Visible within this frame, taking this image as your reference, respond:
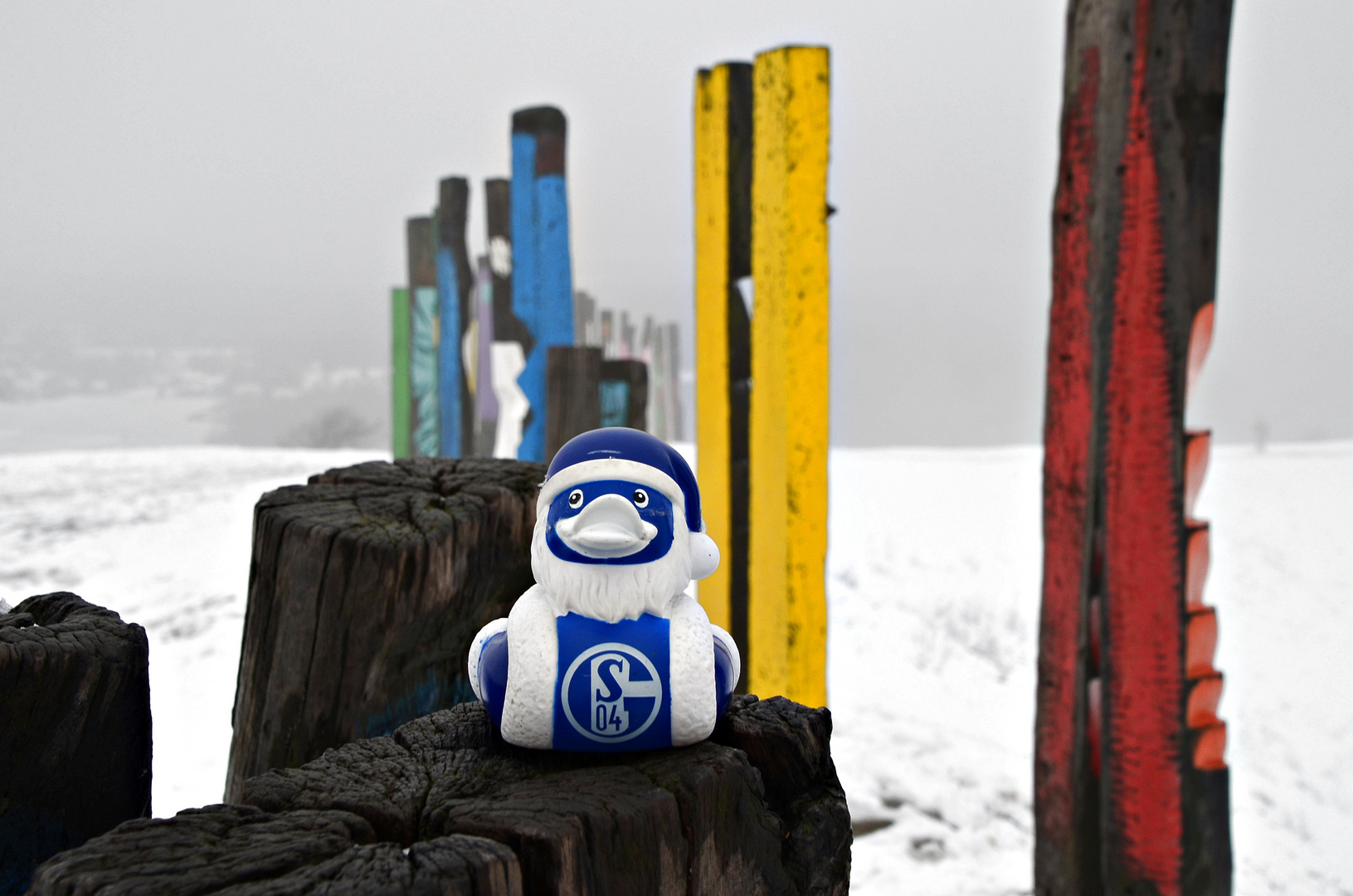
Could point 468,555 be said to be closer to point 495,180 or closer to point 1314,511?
point 495,180

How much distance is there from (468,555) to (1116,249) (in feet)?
5.48

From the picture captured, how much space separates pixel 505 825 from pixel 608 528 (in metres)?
0.39

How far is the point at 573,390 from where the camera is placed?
351 centimetres

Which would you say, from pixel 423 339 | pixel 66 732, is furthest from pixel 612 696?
pixel 423 339

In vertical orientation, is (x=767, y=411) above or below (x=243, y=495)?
above

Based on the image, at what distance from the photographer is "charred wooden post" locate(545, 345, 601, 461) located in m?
3.49

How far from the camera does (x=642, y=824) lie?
36.8 inches

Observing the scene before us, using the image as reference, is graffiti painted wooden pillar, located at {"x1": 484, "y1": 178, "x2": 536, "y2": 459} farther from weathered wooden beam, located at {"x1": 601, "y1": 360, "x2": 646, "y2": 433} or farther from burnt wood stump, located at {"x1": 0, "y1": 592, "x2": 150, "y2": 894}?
burnt wood stump, located at {"x1": 0, "y1": 592, "x2": 150, "y2": 894}

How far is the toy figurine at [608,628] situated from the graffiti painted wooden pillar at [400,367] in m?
6.04

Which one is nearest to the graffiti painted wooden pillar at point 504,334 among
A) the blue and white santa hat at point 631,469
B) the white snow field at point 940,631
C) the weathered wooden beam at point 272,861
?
the white snow field at point 940,631

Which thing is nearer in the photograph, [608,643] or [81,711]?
[81,711]

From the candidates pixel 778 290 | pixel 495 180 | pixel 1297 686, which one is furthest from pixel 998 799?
pixel 495 180

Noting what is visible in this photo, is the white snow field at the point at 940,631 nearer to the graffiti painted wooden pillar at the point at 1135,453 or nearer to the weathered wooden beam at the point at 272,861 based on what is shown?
the graffiti painted wooden pillar at the point at 1135,453

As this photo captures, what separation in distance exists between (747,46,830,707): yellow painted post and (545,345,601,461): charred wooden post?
726 mm
